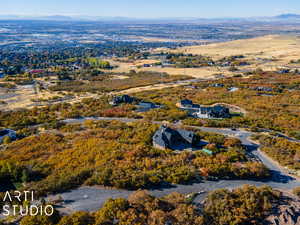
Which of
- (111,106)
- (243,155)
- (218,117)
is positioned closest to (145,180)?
(243,155)

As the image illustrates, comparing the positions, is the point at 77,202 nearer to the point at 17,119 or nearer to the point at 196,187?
the point at 196,187

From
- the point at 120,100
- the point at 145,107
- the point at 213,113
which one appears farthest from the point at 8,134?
the point at 213,113

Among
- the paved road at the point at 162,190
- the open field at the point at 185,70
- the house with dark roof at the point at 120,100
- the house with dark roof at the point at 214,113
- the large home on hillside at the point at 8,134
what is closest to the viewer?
the paved road at the point at 162,190

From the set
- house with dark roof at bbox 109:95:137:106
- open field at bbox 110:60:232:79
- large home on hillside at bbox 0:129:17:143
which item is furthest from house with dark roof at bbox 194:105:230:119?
open field at bbox 110:60:232:79

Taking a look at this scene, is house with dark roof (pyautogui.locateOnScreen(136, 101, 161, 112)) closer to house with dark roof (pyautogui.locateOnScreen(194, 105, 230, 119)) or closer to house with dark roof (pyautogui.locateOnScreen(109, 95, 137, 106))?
house with dark roof (pyautogui.locateOnScreen(109, 95, 137, 106))

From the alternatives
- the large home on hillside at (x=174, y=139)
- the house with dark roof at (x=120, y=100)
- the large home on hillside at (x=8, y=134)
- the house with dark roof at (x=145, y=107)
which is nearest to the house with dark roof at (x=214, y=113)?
the house with dark roof at (x=145, y=107)

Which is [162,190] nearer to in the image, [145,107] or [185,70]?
[145,107]

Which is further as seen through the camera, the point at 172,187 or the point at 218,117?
the point at 218,117

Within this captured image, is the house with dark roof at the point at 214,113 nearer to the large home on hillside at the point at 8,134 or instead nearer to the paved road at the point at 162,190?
the paved road at the point at 162,190
